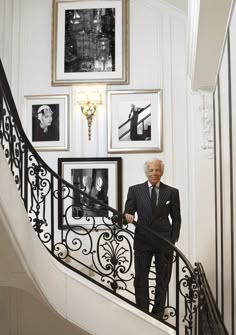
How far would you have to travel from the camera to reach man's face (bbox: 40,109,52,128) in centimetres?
688

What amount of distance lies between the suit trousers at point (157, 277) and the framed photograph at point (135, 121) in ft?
7.40

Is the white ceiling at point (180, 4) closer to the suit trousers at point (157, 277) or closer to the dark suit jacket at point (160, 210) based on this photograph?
the dark suit jacket at point (160, 210)

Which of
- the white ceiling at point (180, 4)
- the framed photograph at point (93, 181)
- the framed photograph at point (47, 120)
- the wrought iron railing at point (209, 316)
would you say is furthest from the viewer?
the framed photograph at point (47, 120)

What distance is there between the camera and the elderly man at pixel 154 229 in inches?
183

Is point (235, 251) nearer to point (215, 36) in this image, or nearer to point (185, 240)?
point (215, 36)

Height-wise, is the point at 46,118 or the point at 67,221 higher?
the point at 46,118

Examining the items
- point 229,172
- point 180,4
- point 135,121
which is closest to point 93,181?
point 135,121

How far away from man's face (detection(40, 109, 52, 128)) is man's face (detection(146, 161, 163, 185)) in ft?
8.10

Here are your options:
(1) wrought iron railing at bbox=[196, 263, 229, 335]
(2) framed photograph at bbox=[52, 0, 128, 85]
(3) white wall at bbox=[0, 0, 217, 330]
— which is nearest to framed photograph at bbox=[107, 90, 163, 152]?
(3) white wall at bbox=[0, 0, 217, 330]

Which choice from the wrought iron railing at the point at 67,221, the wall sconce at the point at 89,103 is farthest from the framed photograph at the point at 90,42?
the wrought iron railing at the point at 67,221

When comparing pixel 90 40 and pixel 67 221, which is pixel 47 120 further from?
pixel 67 221

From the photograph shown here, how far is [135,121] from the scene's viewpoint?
6770 millimetres

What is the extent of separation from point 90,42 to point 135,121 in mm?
1392

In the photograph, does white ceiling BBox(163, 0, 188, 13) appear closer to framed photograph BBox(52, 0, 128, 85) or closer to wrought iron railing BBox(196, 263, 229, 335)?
framed photograph BBox(52, 0, 128, 85)
